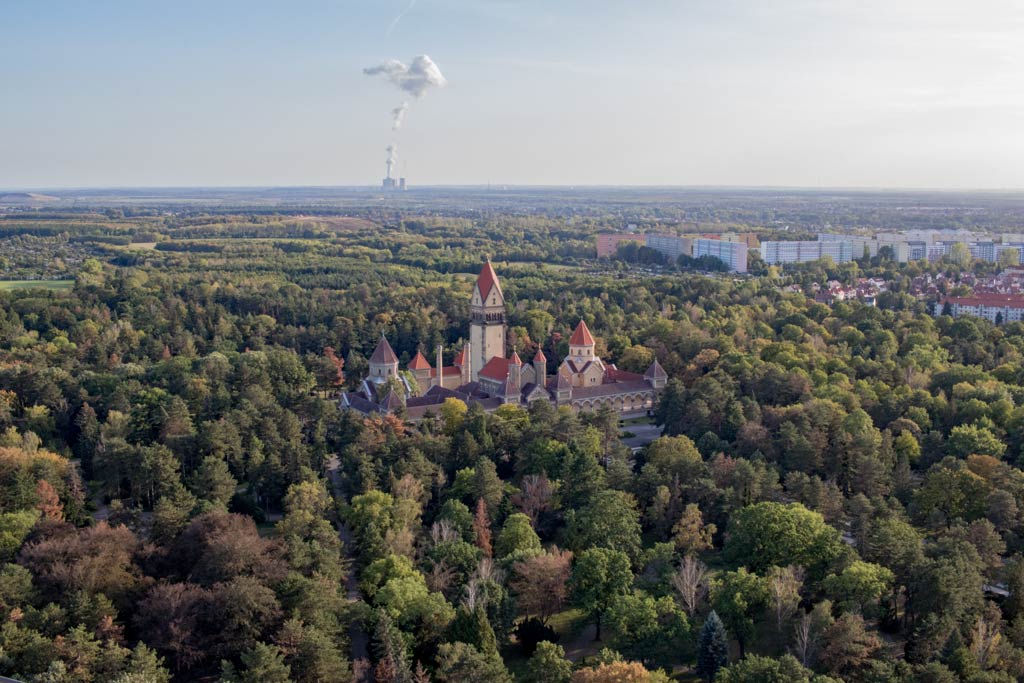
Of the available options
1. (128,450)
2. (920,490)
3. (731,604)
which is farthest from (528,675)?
(128,450)

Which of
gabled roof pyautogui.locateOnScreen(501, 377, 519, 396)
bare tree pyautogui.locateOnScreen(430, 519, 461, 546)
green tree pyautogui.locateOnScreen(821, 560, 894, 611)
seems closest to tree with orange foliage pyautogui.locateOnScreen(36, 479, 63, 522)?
bare tree pyautogui.locateOnScreen(430, 519, 461, 546)

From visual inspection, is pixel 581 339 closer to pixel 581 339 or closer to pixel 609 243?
pixel 581 339

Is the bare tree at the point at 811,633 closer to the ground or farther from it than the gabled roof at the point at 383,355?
closer to the ground

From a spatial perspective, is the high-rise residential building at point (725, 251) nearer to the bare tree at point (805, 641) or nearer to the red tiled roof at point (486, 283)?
the red tiled roof at point (486, 283)

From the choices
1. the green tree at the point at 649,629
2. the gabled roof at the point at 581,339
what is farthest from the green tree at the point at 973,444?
the gabled roof at the point at 581,339

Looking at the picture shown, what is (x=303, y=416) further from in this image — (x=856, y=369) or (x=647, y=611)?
(x=856, y=369)

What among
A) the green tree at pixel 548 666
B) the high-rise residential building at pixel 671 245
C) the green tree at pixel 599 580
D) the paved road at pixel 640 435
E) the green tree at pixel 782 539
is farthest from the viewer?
the high-rise residential building at pixel 671 245

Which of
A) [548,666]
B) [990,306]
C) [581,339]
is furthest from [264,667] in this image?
[990,306]
